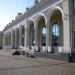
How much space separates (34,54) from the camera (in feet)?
111

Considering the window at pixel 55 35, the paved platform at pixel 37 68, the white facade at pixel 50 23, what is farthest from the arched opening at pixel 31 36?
the paved platform at pixel 37 68

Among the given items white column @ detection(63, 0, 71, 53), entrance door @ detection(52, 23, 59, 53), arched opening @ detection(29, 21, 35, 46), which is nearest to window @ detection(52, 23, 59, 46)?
entrance door @ detection(52, 23, 59, 53)

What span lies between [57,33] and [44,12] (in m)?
5.31

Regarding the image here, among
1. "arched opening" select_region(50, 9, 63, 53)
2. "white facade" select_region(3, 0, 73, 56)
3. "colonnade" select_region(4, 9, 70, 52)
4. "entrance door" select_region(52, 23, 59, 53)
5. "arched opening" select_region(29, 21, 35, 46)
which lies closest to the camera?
"white facade" select_region(3, 0, 73, 56)

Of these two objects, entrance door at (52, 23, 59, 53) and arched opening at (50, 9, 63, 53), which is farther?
entrance door at (52, 23, 59, 53)

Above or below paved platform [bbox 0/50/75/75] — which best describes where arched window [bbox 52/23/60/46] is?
above

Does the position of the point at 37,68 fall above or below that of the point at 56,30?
below

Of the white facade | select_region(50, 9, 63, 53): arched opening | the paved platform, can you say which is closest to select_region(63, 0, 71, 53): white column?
the white facade

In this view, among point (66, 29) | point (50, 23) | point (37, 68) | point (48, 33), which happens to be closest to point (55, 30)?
point (50, 23)

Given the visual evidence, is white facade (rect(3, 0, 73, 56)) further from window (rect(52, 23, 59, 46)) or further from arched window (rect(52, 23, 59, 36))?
arched window (rect(52, 23, 59, 36))

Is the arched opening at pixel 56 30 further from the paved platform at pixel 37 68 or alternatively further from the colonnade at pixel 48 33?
the paved platform at pixel 37 68

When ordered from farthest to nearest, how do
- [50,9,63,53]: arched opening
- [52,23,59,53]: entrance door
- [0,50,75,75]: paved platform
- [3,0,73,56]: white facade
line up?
[52,23,59,53]: entrance door → [50,9,63,53]: arched opening → [3,0,73,56]: white facade → [0,50,75,75]: paved platform

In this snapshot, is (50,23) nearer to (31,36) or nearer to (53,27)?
(53,27)

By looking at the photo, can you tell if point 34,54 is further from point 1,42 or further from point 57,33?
point 1,42
